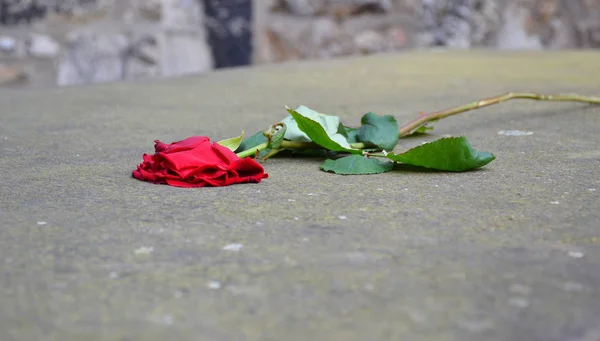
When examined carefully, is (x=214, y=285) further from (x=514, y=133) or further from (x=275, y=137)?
(x=514, y=133)

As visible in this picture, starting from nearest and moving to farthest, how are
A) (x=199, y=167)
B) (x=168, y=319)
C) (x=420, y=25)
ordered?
1. (x=168, y=319)
2. (x=199, y=167)
3. (x=420, y=25)

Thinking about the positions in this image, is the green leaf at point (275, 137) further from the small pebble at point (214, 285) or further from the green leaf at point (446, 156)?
the small pebble at point (214, 285)

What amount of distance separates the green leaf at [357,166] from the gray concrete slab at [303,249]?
0.8 inches

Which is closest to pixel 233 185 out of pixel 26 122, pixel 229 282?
pixel 229 282

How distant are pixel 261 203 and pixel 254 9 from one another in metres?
2.40

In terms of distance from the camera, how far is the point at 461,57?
2.90 m

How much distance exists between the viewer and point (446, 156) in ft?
3.15

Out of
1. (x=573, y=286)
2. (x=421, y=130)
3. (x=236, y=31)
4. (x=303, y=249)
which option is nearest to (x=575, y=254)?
(x=573, y=286)

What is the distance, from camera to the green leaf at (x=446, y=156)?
3.12 ft

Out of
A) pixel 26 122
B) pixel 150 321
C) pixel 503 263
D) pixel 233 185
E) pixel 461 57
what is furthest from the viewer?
pixel 461 57

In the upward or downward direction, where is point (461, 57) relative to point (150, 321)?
upward

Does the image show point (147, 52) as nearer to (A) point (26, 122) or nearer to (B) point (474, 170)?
(A) point (26, 122)

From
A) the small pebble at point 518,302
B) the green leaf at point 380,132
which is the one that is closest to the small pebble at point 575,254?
the small pebble at point 518,302

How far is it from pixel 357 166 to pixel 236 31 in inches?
87.8
